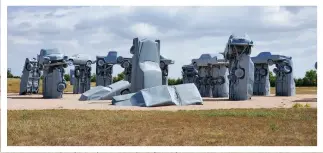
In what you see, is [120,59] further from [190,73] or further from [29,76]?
[29,76]

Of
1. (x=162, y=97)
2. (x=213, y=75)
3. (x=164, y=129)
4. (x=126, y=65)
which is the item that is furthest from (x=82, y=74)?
(x=164, y=129)

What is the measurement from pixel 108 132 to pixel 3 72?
3115 millimetres

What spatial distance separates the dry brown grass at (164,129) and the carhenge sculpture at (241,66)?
9605 mm

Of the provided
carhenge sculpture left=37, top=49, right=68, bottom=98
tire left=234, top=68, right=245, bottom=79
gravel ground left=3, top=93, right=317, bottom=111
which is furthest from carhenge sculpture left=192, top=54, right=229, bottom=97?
carhenge sculpture left=37, top=49, right=68, bottom=98

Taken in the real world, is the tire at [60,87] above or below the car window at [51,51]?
below

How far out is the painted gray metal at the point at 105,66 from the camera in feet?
129

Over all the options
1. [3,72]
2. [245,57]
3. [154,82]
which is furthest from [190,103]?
[3,72]

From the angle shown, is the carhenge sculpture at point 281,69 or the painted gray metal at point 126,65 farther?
the painted gray metal at point 126,65

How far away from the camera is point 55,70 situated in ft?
87.5

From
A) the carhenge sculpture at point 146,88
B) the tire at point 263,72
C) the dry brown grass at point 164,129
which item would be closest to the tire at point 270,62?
the tire at point 263,72

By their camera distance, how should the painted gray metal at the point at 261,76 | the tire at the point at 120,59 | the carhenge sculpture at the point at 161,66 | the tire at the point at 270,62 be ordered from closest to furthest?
the tire at the point at 270,62
the painted gray metal at the point at 261,76
the carhenge sculpture at the point at 161,66
the tire at the point at 120,59

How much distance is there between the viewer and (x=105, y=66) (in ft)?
129

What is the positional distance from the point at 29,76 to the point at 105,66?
8.01m

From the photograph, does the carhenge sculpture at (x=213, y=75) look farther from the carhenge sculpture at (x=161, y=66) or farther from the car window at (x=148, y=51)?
the car window at (x=148, y=51)
